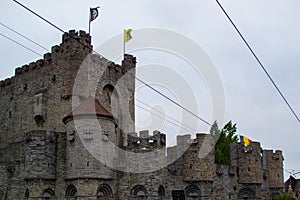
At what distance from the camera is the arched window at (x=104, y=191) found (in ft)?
77.6

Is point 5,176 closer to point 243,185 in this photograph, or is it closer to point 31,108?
point 31,108

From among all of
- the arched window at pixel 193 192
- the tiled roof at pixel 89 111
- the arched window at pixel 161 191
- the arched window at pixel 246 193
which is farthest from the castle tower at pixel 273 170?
the tiled roof at pixel 89 111

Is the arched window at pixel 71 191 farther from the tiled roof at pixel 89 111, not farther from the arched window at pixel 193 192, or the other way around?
the arched window at pixel 193 192

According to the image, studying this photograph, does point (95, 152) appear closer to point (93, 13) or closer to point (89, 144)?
point (89, 144)

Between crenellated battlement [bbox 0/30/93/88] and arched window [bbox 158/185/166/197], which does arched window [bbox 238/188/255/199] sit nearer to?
arched window [bbox 158/185/166/197]

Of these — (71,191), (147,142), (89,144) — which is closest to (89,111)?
(89,144)

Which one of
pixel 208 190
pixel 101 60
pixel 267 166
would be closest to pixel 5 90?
pixel 101 60

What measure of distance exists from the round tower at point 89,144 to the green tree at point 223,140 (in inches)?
529

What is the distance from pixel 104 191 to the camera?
2402 centimetres

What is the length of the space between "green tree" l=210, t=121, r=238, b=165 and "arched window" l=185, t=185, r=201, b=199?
9.58 m

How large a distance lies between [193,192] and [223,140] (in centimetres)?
1563

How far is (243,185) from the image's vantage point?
28.8 metres

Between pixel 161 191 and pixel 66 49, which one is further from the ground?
pixel 66 49

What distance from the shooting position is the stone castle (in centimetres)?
2394
